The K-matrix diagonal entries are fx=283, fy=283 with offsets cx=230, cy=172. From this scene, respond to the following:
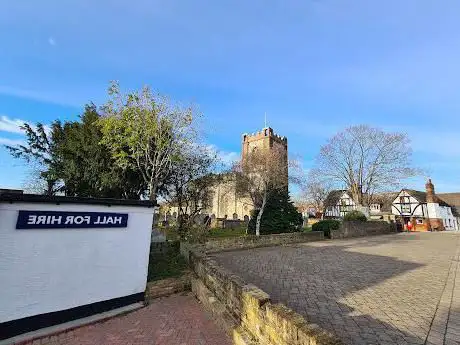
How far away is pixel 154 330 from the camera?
6523mm

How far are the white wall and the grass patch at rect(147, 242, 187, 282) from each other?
173 centimetres

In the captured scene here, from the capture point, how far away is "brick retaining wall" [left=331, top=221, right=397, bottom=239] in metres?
25.4

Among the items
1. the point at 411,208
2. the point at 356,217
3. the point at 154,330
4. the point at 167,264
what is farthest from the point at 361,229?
the point at 411,208

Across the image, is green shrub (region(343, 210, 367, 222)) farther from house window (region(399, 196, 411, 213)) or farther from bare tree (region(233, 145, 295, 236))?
house window (region(399, 196, 411, 213))

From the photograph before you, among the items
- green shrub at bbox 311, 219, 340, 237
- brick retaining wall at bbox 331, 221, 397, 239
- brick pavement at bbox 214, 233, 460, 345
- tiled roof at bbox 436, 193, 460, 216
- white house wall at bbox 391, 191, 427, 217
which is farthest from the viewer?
tiled roof at bbox 436, 193, 460, 216

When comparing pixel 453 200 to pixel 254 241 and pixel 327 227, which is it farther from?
pixel 254 241

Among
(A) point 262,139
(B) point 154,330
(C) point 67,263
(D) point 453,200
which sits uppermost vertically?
(A) point 262,139

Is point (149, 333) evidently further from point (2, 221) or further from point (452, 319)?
point (452, 319)

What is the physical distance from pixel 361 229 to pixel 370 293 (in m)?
24.0

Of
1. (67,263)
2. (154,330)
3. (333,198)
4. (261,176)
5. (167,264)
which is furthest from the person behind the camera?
(333,198)

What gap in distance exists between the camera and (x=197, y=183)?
66.5ft

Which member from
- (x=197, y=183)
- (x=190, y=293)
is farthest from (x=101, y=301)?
(x=197, y=183)

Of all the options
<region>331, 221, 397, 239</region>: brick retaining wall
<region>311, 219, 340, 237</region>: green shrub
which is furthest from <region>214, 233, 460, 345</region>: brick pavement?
<region>331, 221, 397, 239</region>: brick retaining wall

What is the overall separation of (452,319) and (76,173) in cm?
2008
